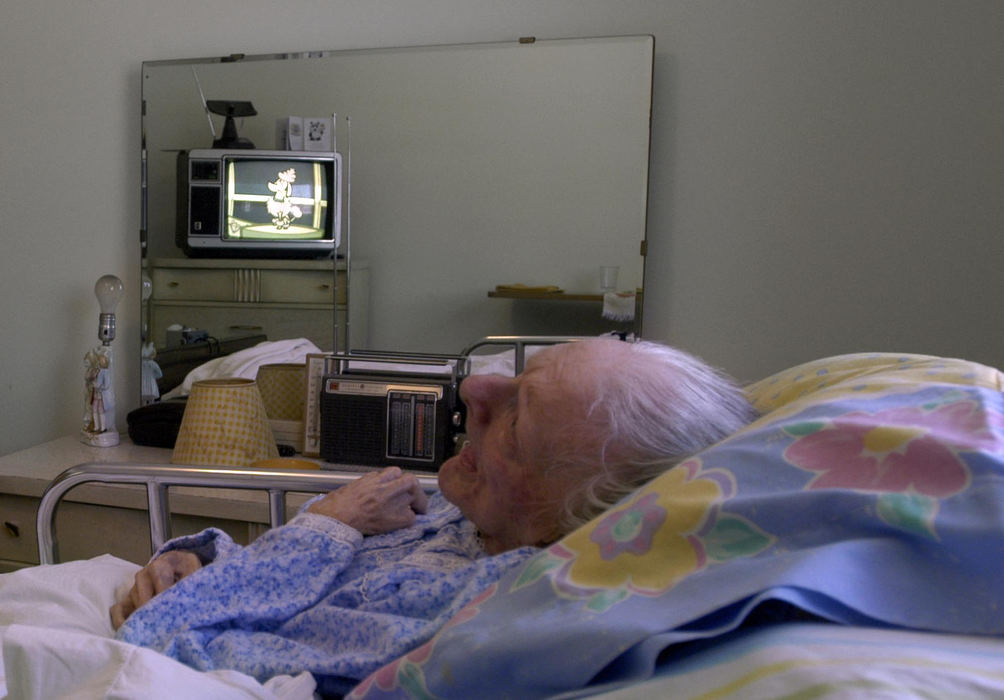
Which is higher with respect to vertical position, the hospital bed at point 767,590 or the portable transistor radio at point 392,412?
the hospital bed at point 767,590

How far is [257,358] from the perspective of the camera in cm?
244

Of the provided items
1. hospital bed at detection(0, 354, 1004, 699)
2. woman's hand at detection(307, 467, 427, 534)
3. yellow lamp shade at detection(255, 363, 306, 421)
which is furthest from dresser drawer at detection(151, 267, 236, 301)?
hospital bed at detection(0, 354, 1004, 699)

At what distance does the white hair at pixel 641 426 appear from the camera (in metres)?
0.97

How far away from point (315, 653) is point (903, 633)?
23.3 inches

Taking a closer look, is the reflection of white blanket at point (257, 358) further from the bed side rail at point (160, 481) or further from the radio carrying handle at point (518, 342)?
the bed side rail at point (160, 481)

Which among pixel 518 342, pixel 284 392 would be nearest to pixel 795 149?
pixel 518 342

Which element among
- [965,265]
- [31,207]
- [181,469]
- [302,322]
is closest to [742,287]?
[965,265]

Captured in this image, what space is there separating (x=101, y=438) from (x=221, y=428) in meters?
0.51

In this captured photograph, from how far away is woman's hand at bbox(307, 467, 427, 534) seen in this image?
122 centimetres

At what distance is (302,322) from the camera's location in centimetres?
241

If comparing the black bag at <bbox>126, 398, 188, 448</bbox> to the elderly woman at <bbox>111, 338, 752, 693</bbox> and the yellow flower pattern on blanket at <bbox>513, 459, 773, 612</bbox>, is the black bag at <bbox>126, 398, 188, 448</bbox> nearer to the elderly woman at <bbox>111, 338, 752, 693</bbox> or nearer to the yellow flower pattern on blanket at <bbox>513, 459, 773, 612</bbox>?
the elderly woman at <bbox>111, 338, 752, 693</bbox>

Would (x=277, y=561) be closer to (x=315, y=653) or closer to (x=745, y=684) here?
(x=315, y=653)

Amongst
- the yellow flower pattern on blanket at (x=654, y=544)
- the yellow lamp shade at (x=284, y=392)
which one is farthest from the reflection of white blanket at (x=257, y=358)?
the yellow flower pattern on blanket at (x=654, y=544)

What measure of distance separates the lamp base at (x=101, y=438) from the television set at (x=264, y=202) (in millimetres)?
540
